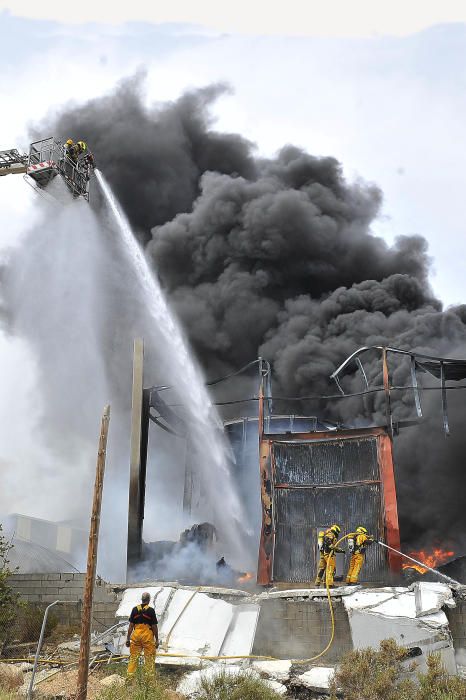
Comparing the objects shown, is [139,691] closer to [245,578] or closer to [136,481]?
[245,578]

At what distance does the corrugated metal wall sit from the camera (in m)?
14.6

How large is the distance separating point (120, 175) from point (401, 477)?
17882 millimetres

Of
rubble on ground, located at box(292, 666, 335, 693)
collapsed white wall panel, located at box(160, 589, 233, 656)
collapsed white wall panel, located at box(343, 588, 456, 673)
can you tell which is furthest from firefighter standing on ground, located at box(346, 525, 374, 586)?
rubble on ground, located at box(292, 666, 335, 693)

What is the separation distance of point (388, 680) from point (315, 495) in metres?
7.09

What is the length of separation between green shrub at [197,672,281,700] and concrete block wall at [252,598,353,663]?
2100 millimetres

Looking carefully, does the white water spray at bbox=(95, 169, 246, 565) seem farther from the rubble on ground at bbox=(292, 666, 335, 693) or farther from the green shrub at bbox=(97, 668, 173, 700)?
the green shrub at bbox=(97, 668, 173, 700)

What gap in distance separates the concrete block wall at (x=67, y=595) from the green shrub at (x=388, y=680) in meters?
5.22

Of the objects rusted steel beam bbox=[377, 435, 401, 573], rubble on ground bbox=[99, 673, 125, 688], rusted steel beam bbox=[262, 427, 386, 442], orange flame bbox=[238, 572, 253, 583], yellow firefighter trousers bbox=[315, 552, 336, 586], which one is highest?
rusted steel beam bbox=[262, 427, 386, 442]

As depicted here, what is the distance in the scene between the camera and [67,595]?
13.2m

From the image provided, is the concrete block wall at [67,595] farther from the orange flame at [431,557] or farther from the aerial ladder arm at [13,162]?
the aerial ladder arm at [13,162]

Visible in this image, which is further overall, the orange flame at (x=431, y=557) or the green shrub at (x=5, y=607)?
the orange flame at (x=431, y=557)

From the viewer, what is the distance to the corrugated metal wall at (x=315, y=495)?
1459cm

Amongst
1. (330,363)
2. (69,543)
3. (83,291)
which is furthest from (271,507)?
(69,543)

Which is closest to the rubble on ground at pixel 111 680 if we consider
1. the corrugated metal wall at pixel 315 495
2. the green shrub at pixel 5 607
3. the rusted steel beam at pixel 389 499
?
the green shrub at pixel 5 607
